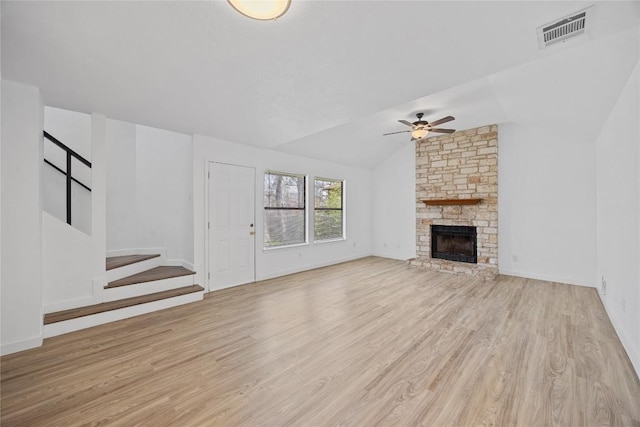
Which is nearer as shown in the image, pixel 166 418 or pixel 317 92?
pixel 166 418

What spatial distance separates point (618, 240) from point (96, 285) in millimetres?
6214

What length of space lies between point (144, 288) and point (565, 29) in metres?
5.25

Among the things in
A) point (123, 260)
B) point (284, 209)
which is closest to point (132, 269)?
point (123, 260)

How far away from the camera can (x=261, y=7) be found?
60.2 inches

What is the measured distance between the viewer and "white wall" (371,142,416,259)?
6879 mm

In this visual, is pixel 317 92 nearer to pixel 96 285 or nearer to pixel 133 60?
pixel 133 60

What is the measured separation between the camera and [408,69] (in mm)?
2508

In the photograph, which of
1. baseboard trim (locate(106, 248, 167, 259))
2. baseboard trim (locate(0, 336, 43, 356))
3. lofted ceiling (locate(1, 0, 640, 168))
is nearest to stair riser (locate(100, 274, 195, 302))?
baseboard trim (locate(0, 336, 43, 356))

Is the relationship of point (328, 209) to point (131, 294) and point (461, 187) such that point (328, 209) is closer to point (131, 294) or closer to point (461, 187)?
point (461, 187)

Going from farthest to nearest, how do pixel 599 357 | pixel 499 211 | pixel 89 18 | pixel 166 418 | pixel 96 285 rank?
pixel 499 211 < pixel 96 285 < pixel 599 357 < pixel 89 18 < pixel 166 418

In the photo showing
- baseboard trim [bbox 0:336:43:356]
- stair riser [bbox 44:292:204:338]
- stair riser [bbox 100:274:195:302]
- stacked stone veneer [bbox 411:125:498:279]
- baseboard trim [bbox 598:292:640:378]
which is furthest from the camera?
stacked stone veneer [bbox 411:125:498:279]

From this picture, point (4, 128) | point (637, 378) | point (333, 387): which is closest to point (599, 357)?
point (637, 378)

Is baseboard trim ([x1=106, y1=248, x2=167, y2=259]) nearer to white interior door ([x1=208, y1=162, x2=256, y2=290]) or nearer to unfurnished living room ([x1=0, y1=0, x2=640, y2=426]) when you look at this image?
unfurnished living room ([x1=0, y1=0, x2=640, y2=426])

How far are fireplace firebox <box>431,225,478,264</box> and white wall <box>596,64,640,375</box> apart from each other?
2090mm
